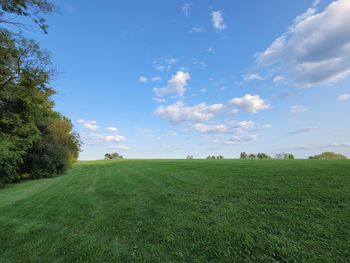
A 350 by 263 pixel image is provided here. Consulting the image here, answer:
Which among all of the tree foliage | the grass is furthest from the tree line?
the grass

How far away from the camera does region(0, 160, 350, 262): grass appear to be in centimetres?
460

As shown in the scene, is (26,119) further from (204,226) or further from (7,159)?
(204,226)

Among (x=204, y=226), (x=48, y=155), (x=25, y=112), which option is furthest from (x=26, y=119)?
(x=204, y=226)

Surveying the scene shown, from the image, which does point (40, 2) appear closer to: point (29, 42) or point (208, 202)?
point (29, 42)

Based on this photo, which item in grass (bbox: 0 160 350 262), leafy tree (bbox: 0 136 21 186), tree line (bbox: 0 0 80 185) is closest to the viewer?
grass (bbox: 0 160 350 262)

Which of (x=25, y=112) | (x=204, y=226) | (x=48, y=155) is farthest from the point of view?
(x=48, y=155)

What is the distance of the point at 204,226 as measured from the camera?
5.90 m

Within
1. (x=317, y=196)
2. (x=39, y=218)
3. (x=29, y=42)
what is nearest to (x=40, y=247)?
(x=39, y=218)

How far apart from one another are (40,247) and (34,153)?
25870 millimetres

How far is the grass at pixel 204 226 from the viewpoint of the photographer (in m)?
4.60

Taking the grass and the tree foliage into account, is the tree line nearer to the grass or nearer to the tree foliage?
the tree foliage

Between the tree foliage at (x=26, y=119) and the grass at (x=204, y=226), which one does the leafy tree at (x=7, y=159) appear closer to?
the tree foliage at (x=26, y=119)

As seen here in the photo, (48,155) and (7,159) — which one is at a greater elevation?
(48,155)

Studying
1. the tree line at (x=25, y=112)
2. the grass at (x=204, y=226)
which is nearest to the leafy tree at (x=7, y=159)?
the tree line at (x=25, y=112)
